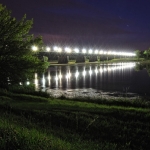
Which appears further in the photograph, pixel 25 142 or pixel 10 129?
pixel 10 129

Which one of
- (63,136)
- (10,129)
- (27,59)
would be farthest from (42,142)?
(27,59)

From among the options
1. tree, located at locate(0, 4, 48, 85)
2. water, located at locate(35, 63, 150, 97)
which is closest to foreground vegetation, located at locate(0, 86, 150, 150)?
tree, located at locate(0, 4, 48, 85)

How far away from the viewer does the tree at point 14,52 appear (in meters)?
26.3

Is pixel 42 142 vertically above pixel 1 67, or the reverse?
pixel 1 67

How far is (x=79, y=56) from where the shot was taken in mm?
159375

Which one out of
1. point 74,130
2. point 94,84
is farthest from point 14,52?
point 94,84

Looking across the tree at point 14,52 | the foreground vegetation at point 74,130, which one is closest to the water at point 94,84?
the tree at point 14,52

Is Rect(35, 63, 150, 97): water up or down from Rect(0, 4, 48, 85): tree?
down

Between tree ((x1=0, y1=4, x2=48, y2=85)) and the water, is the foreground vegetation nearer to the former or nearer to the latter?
tree ((x1=0, y1=4, x2=48, y2=85))

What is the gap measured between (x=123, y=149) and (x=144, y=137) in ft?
7.07

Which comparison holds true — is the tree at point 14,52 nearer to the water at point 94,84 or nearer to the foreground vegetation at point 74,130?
the water at point 94,84

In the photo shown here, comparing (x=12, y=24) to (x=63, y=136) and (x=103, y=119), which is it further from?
(x=63, y=136)

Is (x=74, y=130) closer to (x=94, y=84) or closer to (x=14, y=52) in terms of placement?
(x=14, y=52)

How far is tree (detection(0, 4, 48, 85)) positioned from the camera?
26.3 metres
